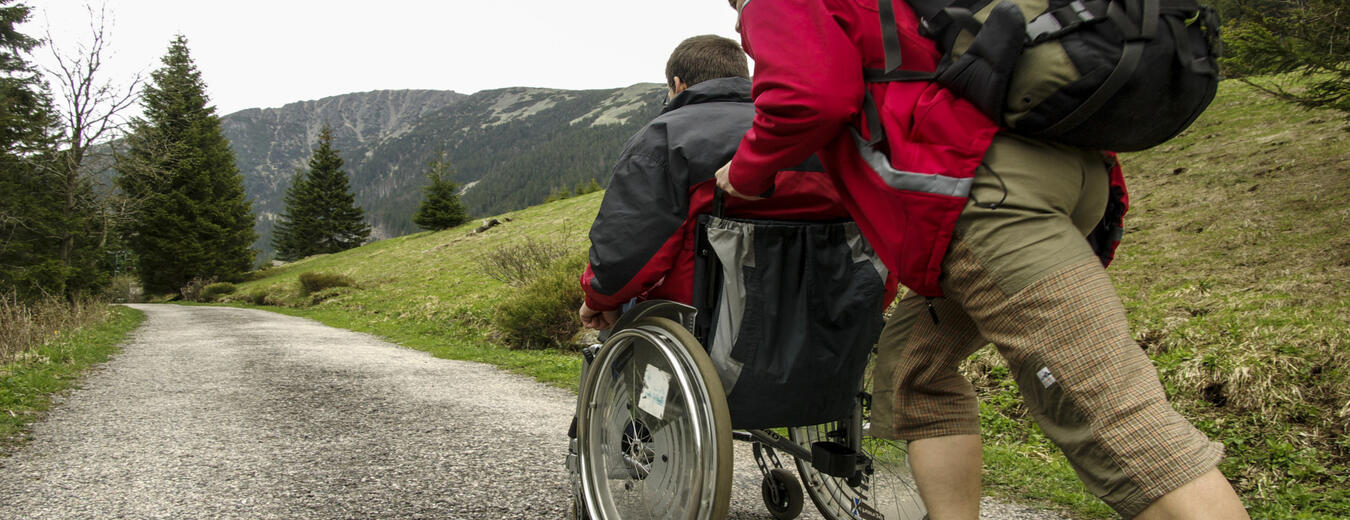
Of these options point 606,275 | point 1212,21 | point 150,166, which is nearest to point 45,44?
point 150,166

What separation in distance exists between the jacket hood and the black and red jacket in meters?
0.04

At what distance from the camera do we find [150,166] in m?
27.3

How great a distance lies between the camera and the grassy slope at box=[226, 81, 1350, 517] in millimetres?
3475

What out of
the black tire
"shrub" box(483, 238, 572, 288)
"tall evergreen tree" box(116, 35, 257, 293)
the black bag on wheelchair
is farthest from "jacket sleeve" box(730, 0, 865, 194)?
"tall evergreen tree" box(116, 35, 257, 293)

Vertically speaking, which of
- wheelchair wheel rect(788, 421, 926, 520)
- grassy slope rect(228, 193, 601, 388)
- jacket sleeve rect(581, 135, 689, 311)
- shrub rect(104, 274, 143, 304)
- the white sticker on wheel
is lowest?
shrub rect(104, 274, 143, 304)

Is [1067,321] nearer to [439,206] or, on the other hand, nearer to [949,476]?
[949,476]

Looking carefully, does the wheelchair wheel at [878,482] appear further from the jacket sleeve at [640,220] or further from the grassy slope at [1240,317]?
the grassy slope at [1240,317]

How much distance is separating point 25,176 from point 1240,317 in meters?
26.9

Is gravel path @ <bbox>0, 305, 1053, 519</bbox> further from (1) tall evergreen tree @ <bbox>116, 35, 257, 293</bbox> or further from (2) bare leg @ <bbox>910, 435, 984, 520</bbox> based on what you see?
(1) tall evergreen tree @ <bbox>116, 35, 257, 293</bbox>

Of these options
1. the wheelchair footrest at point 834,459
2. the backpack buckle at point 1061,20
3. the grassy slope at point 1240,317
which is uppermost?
the backpack buckle at point 1061,20

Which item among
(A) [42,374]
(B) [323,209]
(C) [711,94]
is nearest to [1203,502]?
(C) [711,94]

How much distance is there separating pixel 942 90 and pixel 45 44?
2687 centimetres

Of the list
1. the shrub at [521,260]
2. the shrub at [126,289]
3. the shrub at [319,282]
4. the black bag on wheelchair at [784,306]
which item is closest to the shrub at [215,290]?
the shrub at [126,289]

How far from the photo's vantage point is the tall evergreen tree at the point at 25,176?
17.2 meters
